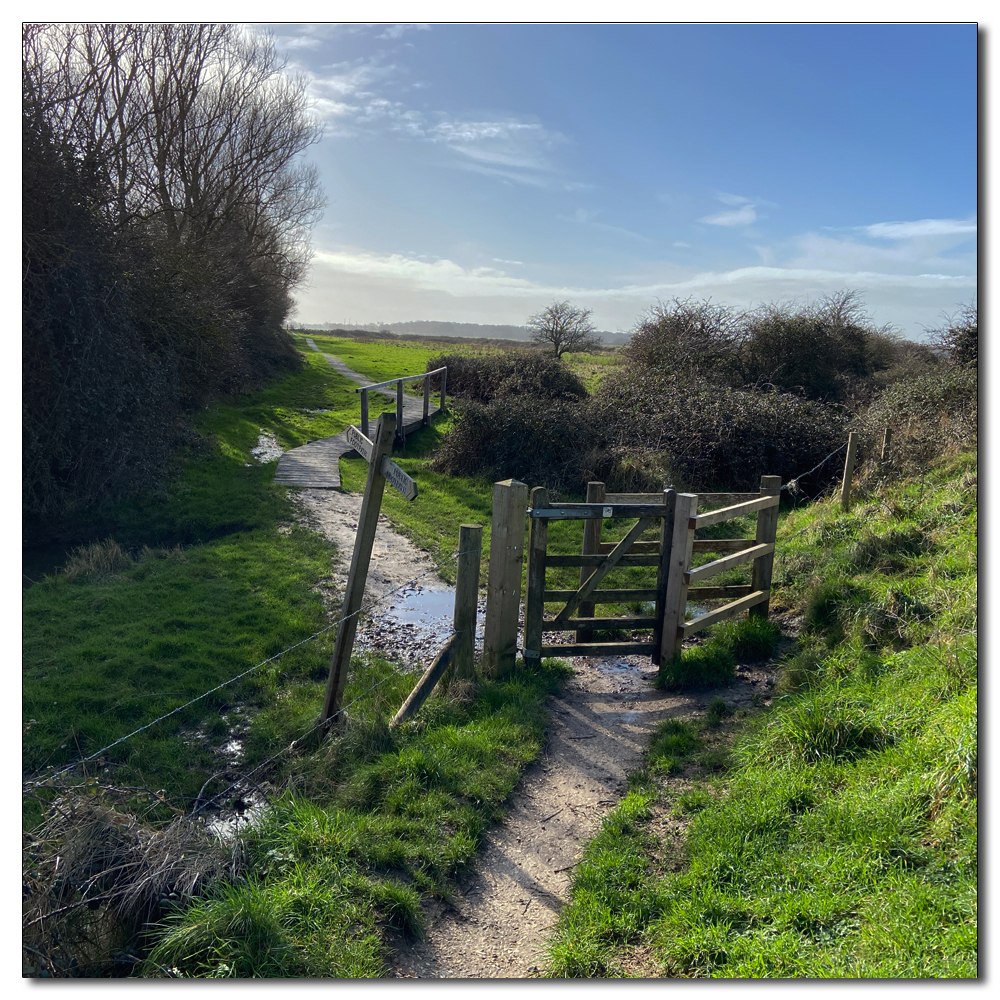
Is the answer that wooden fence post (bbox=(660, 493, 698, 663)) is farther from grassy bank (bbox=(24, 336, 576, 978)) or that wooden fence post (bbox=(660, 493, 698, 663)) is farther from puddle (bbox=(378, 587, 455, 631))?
Result: puddle (bbox=(378, 587, 455, 631))

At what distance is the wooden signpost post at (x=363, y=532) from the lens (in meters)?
4.79

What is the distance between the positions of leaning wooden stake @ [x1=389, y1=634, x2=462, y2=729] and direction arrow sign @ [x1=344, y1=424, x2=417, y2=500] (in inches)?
63.9

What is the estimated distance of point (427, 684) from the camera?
555cm

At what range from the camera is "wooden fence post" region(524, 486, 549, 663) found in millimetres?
6273

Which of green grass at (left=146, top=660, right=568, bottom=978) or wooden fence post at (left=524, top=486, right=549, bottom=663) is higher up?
wooden fence post at (left=524, top=486, right=549, bottom=663)

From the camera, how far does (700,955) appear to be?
3006 mm

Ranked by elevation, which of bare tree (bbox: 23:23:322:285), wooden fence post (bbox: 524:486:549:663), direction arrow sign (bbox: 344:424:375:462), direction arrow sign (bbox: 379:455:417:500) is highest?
bare tree (bbox: 23:23:322:285)

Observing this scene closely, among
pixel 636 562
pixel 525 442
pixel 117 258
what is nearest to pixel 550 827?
pixel 636 562

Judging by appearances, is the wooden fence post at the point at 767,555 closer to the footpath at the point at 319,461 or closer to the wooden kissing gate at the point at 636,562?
the wooden kissing gate at the point at 636,562

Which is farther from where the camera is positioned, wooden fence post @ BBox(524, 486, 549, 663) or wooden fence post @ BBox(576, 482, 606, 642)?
wooden fence post @ BBox(576, 482, 606, 642)

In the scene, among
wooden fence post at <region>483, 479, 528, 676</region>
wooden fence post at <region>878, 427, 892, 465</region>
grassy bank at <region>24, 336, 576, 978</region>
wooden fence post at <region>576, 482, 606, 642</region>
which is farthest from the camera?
wooden fence post at <region>878, 427, 892, 465</region>

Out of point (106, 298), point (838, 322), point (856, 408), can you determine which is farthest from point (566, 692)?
point (838, 322)

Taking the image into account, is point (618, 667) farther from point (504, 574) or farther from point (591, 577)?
point (504, 574)

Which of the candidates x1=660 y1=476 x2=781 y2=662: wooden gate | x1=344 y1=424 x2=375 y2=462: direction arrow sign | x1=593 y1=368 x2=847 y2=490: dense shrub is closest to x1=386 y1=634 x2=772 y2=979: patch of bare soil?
x1=660 y1=476 x2=781 y2=662: wooden gate
